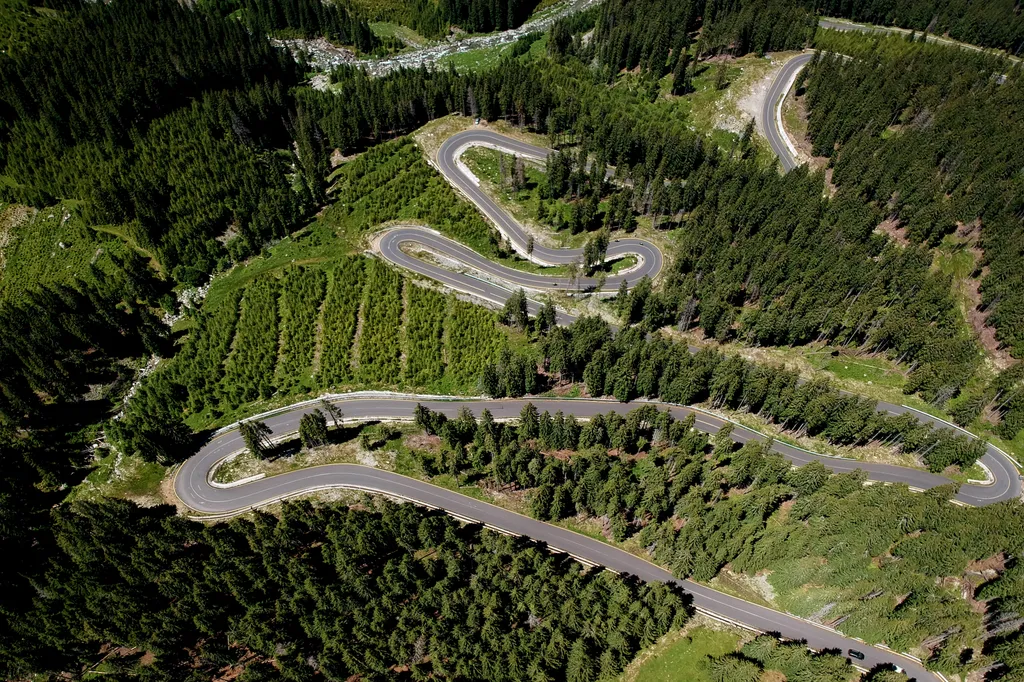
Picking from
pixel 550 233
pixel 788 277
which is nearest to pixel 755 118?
pixel 788 277

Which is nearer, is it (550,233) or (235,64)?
(550,233)

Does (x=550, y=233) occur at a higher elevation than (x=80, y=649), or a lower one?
higher

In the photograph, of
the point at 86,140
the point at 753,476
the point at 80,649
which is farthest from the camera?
the point at 86,140

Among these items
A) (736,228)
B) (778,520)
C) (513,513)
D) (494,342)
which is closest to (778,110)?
(736,228)

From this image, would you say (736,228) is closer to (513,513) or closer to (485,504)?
(513,513)

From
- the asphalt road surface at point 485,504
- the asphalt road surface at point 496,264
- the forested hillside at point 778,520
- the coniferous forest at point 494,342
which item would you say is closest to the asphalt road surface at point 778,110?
the asphalt road surface at point 496,264

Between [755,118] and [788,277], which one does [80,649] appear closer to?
[788,277]
